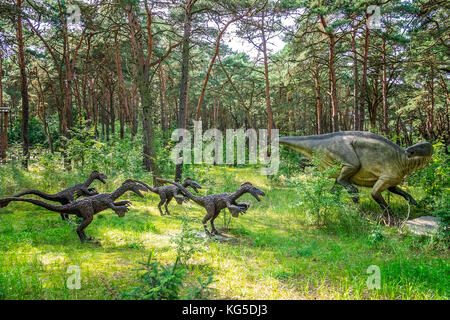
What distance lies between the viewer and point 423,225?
5.47 meters

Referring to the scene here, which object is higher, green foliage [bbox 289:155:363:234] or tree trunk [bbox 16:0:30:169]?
tree trunk [bbox 16:0:30:169]

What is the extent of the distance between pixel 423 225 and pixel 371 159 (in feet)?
5.57

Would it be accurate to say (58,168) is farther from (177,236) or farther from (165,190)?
(177,236)

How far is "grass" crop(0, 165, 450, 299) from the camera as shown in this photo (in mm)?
3031

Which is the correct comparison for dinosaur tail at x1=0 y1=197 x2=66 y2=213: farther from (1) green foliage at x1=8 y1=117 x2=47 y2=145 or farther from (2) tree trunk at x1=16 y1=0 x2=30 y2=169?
(1) green foliage at x1=8 y1=117 x2=47 y2=145

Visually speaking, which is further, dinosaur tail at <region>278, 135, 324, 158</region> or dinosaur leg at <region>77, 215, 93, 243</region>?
dinosaur tail at <region>278, 135, 324, 158</region>

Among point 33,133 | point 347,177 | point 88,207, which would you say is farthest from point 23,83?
point 33,133

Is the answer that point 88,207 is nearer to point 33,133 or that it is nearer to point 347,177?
point 347,177

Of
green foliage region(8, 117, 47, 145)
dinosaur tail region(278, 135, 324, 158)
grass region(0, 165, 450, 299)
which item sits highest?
green foliage region(8, 117, 47, 145)

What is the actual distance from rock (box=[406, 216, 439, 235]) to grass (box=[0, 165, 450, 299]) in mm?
246

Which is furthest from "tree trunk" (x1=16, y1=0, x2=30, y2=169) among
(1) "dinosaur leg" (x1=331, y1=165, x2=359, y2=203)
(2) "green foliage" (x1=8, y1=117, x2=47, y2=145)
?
(2) "green foliage" (x1=8, y1=117, x2=47, y2=145)

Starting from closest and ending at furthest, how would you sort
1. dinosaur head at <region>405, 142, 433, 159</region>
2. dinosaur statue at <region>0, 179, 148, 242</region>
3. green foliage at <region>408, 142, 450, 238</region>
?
dinosaur statue at <region>0, 179, 148, 242</region>, dinosaur head at <region>405, 142, 433, 159</region>, green foliage at <region>408, 142, 450, 238</region>
